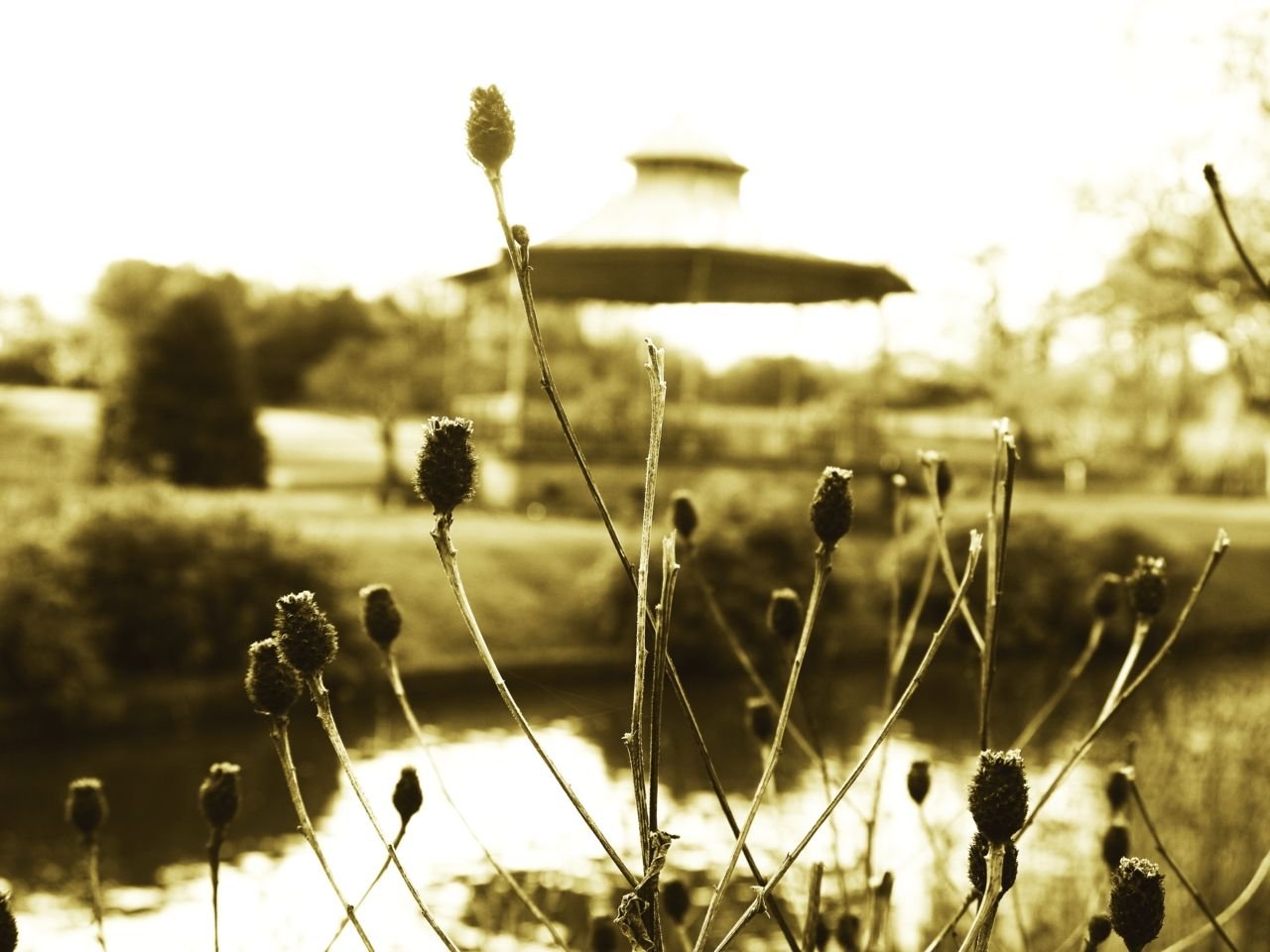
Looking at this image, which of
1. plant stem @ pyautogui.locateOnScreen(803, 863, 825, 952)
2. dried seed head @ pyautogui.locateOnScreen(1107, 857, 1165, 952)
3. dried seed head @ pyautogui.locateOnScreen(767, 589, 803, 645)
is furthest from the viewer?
dried seed head @ pyautogui.locateOnScreen(767, 589, 803, 645)

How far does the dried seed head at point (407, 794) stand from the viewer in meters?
1.61

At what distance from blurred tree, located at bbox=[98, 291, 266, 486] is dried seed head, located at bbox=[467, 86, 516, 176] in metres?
16.1

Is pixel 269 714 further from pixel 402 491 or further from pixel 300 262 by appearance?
pixel 300 262

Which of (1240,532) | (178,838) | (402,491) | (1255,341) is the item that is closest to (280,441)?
(402,491)

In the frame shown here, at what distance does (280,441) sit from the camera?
29438 millimetres

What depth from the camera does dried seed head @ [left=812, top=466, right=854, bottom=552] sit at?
1.20 meters

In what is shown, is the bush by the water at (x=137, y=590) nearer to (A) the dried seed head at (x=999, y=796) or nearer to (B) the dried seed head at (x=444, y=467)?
(B) the dried seed head at (x=444, y=467)

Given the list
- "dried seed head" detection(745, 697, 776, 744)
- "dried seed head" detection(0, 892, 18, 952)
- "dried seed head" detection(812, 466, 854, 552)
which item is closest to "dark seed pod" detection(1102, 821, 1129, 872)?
"dried seed head" detection(745, 697, 776, 744)

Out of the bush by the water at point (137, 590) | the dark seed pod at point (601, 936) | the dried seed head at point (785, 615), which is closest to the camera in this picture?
the dried seed head at point (785, 615)

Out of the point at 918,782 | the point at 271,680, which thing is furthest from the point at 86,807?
the point at 918,782

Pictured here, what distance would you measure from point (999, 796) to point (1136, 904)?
164mm

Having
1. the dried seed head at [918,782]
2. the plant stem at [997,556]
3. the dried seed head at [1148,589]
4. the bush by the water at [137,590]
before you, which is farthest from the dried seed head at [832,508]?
the bush by the water at [137,590]

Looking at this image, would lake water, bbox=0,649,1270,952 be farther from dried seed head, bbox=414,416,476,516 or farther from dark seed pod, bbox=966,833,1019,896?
dried seed head, bbox=414,416,476,516

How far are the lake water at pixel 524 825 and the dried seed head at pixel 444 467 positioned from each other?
2728 mm
